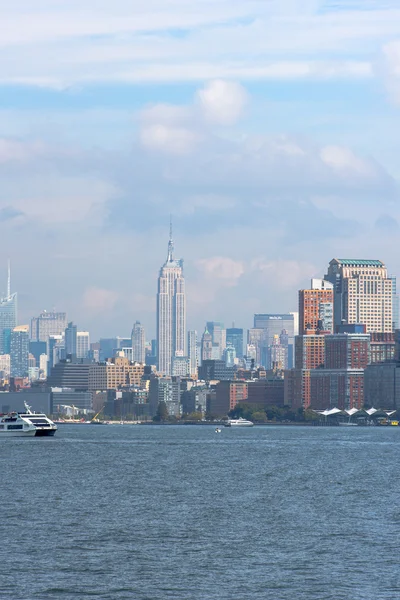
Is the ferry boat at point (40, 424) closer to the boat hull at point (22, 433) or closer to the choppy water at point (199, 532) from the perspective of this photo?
the boat hull at point (22, 433)

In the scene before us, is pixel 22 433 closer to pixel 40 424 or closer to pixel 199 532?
pixel 40 424

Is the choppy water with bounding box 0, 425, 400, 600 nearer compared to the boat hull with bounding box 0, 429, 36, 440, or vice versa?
the choppy water with bounding box 0, 425, 400, 600

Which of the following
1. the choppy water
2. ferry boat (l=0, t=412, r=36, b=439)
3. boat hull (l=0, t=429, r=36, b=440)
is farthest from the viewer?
ferry boat (l=0, t=412, r=36, b=439)

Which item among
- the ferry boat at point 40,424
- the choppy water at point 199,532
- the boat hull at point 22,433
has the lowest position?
the choppy water at point 199,532

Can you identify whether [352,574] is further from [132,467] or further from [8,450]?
[8,450]

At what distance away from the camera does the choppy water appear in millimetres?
50188

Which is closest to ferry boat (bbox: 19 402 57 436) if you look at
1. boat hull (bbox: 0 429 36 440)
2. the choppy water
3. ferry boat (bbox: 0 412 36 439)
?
ferry boat (bbox: 0 412 36 439)

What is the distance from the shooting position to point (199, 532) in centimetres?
6334

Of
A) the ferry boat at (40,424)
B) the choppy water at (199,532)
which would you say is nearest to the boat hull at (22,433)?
the ferry boat at (40,424)

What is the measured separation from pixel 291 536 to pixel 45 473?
134 ft

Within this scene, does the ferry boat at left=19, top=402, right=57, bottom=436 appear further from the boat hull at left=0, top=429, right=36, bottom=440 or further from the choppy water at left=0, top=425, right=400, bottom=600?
the choppy water at left=0, top=425, right=400, bottom=600

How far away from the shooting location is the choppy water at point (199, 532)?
50.2 meters

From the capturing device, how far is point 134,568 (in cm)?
5369

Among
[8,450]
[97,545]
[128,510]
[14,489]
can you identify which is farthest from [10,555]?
[8,450]
